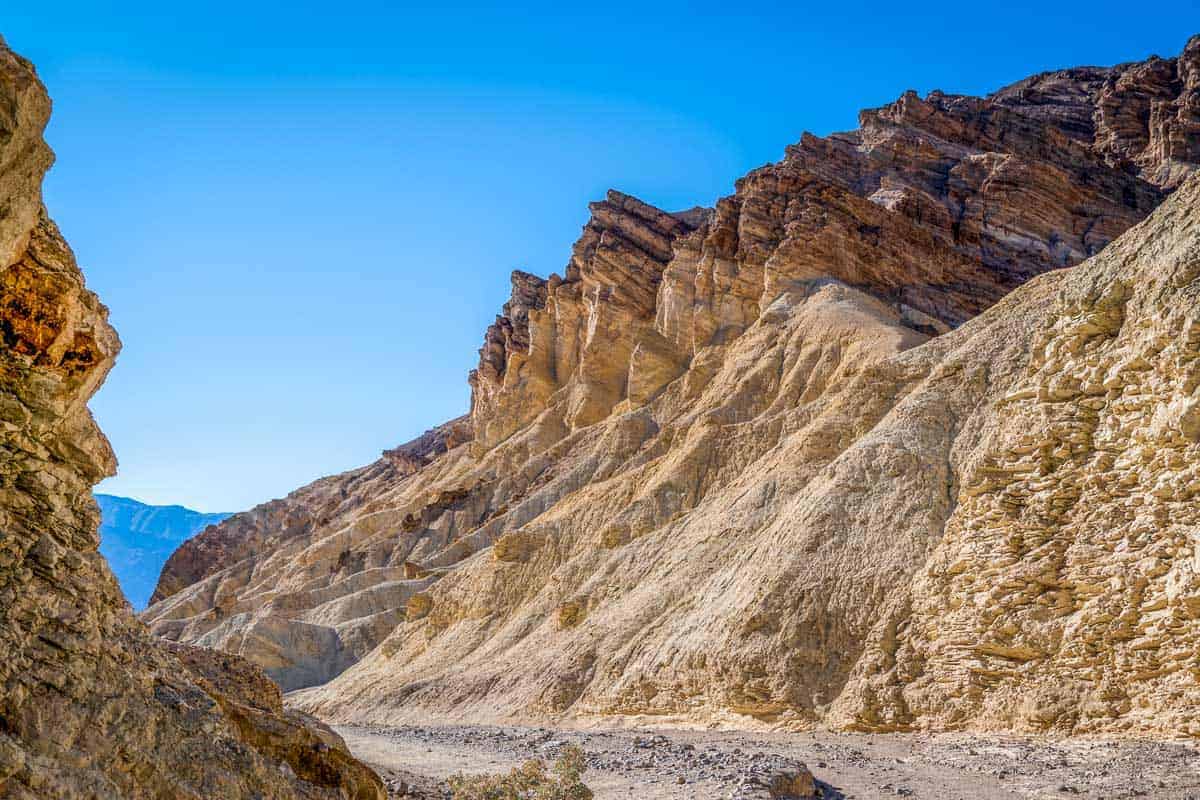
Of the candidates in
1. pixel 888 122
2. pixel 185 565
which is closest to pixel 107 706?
pixel 888 122

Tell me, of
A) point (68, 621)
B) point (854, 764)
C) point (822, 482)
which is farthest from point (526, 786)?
point (822, 482)

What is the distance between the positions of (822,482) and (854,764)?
14.7 m

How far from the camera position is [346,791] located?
8641mm

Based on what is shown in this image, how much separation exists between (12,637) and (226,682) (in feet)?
23.6

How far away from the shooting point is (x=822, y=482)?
32.5 meters

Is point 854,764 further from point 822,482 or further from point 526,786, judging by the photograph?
point 822,482

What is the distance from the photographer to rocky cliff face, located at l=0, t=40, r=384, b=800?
21.2ft

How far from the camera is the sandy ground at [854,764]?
15.1m

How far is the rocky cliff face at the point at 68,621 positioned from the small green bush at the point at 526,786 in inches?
166

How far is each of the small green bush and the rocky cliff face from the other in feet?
13.8

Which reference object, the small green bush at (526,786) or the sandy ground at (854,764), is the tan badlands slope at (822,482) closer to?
the sandy ground at (854,764)

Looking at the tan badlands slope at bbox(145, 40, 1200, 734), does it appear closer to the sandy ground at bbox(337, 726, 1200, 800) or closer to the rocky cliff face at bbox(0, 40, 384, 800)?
the sandy ground at bbox(337, 726, 1200, 800)

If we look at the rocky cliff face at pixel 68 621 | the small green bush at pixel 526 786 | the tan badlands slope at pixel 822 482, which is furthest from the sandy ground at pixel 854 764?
the rocky cliff face at pixel 68 621

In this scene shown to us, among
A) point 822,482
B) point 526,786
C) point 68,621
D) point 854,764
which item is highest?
point 822,482
